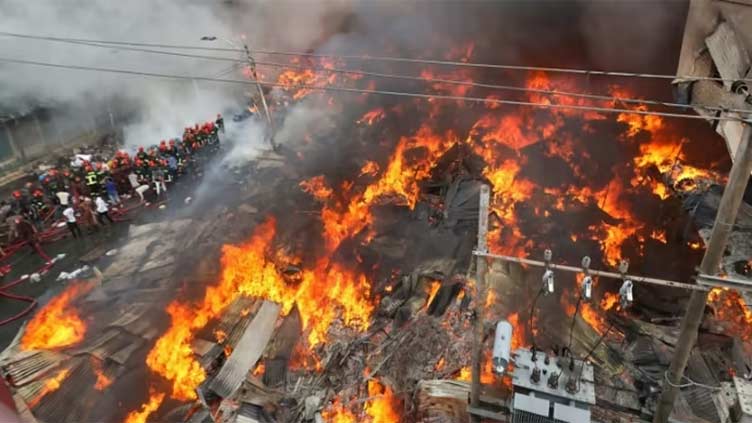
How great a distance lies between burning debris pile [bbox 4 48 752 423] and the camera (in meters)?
10.4

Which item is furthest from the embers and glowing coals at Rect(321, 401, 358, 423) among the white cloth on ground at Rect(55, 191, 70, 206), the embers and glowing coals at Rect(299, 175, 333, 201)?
the white cloth on ground at Rect(55, 191, 70, 206)

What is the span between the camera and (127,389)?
422 inches

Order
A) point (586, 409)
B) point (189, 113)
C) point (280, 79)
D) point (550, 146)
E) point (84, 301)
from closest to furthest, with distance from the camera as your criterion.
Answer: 1. point (586, 409)
2. point (84, 301)
3. point (550, 146)
4. point (189, 113)
5. point (280, 79)

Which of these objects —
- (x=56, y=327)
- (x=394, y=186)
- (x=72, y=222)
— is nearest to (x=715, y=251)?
(x=394, y=186)

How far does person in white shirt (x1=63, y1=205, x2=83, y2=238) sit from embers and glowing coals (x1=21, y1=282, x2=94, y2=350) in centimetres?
463

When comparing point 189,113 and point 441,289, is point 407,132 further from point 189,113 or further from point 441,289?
point 189,113

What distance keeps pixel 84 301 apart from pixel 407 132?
12849 millimetres

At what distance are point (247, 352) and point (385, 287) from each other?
3922 millimetres

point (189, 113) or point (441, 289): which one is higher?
point (189, 113)

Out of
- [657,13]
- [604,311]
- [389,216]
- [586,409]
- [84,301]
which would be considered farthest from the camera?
[657,13]

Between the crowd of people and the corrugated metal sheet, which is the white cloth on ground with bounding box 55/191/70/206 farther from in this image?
the corrugated metal sheet

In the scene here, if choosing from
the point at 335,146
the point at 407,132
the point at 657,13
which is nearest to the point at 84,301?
the point at 335,146

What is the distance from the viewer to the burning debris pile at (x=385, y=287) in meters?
10.4

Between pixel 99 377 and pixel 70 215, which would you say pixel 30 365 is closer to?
pixel 99 377
